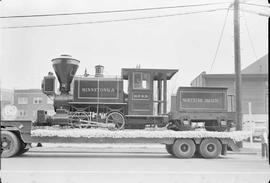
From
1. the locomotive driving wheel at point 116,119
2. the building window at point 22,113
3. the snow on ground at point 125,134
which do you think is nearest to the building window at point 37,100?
the building window at point 22,113

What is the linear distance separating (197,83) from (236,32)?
137 inches

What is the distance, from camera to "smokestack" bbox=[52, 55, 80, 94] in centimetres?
1284

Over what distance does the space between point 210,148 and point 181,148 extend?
1024mm

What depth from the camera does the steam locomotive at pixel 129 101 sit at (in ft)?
42.5

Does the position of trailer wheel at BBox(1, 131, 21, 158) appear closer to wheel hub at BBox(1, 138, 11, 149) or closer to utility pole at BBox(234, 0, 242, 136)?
wheel hub at BBox(1, 138, 11, 149)

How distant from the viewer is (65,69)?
1307 centimetres

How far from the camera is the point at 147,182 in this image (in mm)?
6270

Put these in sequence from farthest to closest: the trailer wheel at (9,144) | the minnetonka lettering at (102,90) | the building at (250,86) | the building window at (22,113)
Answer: the building at (250,86)
the minnetonka lettering at (102,90)
the building window at (22,113)
the trailer wheel at (9,144)

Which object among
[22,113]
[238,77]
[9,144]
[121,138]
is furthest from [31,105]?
[238,77]

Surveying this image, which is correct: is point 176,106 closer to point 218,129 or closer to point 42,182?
point 218,129

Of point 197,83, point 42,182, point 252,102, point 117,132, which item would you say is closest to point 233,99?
point 252,102

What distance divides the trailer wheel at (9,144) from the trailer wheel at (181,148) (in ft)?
17.3

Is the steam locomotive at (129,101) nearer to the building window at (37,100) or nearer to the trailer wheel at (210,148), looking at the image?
the building window at (37,100)

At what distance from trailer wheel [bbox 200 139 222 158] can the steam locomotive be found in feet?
4.07
